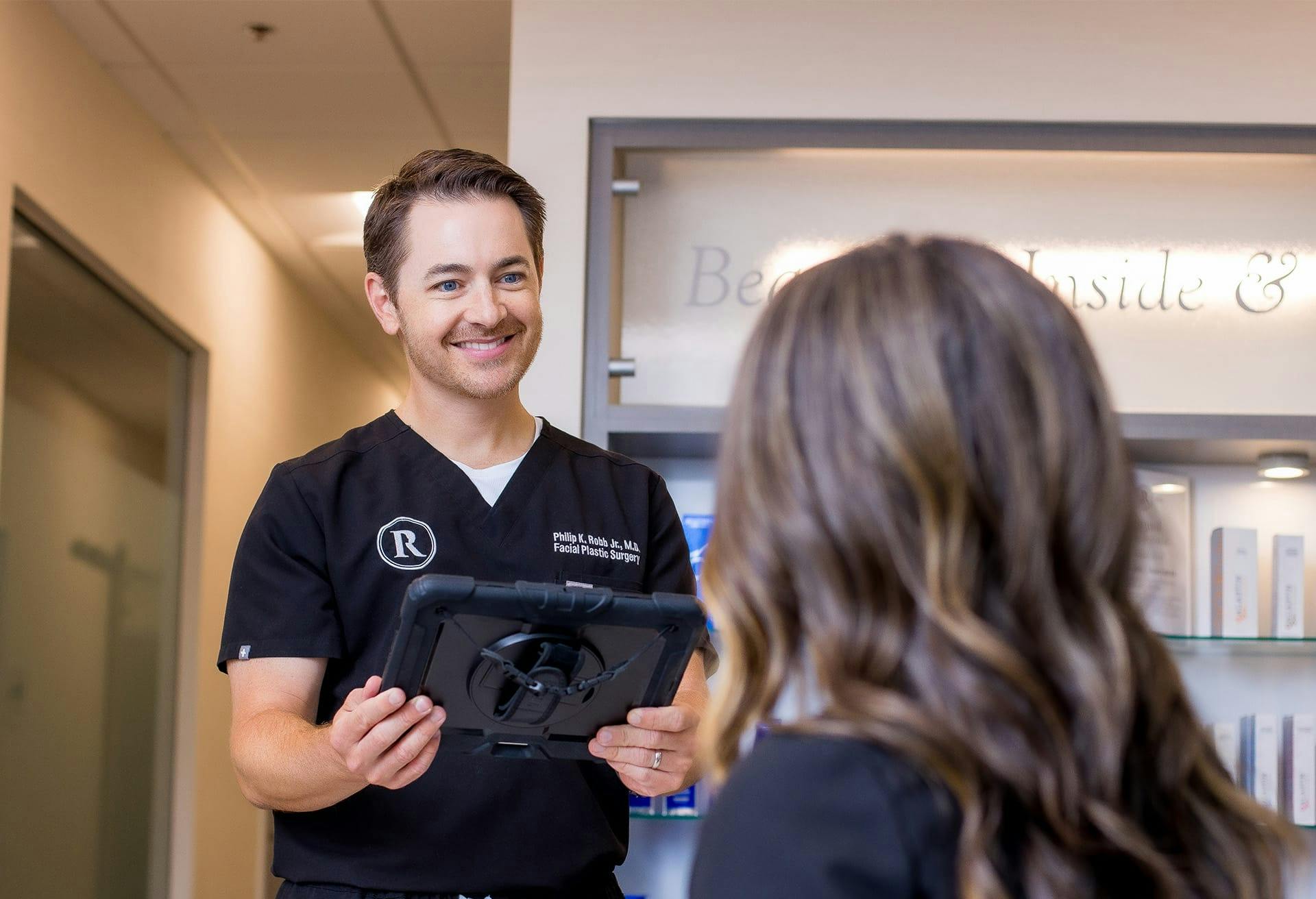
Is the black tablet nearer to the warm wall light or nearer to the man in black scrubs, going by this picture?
the man in black scrubs

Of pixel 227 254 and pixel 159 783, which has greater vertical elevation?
pixel 227 254

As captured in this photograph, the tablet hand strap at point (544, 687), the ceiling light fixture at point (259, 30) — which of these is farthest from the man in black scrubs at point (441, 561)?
the ceiling light fixture at point (259, 30)

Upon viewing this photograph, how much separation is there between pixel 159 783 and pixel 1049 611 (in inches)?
156

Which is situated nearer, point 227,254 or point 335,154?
point 335,154

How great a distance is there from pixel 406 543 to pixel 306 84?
2.11 m

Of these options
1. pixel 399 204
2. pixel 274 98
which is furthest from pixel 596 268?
pixel 274 98

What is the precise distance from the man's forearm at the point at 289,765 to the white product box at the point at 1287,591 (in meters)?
1.79

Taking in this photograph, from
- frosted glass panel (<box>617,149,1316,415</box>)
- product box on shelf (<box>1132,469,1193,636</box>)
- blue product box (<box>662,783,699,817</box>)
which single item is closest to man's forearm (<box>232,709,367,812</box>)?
blue product box (<box>662,783,699,817</box>)

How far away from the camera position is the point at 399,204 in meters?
1.94

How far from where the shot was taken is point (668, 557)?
6.41 feet

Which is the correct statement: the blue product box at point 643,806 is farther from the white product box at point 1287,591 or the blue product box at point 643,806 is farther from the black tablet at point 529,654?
the white product box at point 1287,591

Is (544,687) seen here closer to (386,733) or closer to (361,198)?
(386,733)

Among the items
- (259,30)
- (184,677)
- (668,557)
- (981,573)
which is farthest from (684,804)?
(184,677)

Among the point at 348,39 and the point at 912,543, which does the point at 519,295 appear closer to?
the point at 912,543
